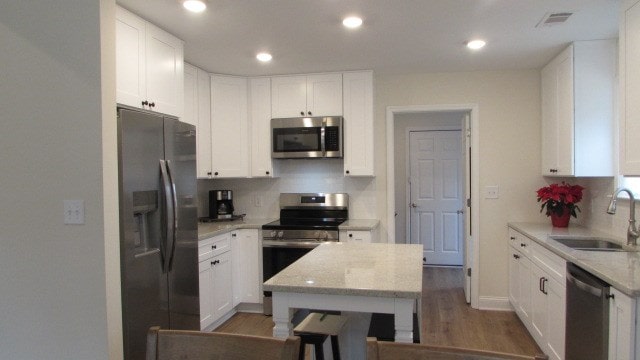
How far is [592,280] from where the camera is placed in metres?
2.07

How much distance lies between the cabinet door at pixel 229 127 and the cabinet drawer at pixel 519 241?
102 inches

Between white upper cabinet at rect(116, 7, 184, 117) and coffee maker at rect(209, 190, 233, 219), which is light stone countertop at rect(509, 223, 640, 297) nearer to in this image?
white upper cabinet at rect(116, 7, 184, 117)

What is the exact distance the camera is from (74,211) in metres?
2.02

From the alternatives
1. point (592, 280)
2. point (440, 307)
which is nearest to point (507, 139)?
point (440, 307)

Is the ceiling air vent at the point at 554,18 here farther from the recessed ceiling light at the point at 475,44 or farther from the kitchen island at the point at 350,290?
the kitchen island at the point at 350,290

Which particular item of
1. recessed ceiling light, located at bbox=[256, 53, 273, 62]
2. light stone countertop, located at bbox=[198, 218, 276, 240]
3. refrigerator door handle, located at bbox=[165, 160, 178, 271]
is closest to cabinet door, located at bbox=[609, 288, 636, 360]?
refrigerator door handle, located at bbox=[165, 160, 178, 271]

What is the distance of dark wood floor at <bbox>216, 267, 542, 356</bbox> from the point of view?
10.8ft

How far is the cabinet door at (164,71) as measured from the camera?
8.83 ft

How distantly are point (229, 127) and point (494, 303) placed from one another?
314 cm

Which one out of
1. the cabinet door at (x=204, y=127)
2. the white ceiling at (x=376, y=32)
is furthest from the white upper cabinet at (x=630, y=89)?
the cabinet door at (x=204, y=127)

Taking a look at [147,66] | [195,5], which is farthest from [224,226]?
[195,5]

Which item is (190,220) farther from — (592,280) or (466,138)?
(466,138)

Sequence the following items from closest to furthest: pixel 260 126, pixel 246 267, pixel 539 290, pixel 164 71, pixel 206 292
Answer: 1. pixel 164 71
2. pixel 539 290
3. pixel 206 292
4. pixel 246 267
5. pixel 260 126

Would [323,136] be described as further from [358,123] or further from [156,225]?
[156,225]
